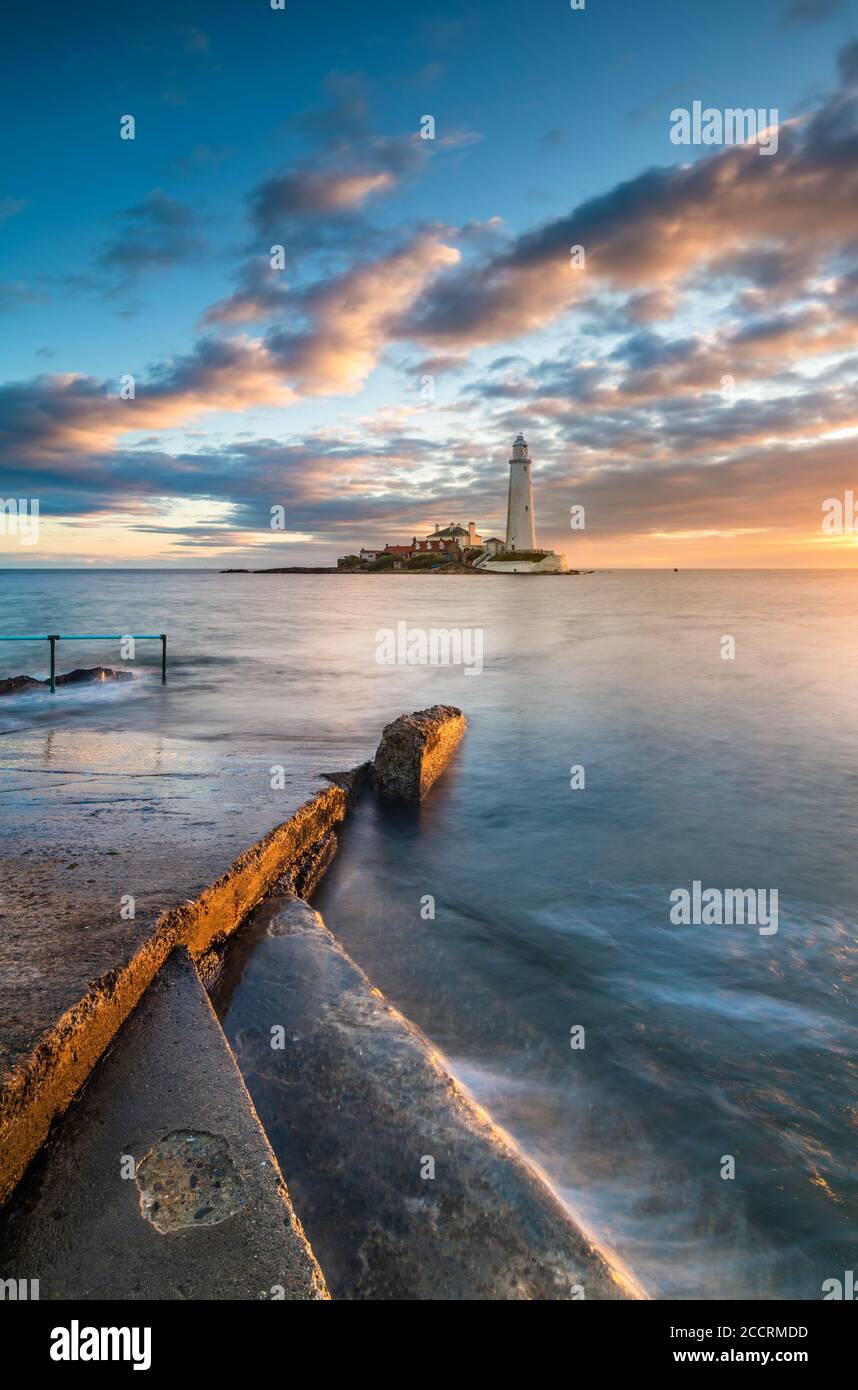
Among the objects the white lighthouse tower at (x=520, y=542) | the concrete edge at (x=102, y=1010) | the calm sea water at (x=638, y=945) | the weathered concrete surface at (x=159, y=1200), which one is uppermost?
the white lighthouse tower at (x=520, y=542)

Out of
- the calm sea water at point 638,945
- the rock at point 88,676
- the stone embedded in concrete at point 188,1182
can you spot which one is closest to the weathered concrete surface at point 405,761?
the calm sea water at point 638,945

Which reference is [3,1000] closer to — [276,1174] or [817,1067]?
[276,1174]

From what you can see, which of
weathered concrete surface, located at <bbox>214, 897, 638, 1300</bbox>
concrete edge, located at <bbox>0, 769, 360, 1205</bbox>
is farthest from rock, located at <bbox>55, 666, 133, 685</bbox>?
weathered concrete surface, located at <bbox>214, 897, 638, 1300</bbox>

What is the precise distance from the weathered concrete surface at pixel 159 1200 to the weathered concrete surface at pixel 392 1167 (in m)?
0.31

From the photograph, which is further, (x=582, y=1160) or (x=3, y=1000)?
(x=582, y=1160)

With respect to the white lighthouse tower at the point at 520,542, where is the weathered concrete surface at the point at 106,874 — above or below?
below

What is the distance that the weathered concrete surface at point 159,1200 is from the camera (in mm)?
→ 1785

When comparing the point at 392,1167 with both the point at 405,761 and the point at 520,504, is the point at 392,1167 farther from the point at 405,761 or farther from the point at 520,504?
the point at 520,504

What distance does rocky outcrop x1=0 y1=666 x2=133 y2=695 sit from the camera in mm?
13078

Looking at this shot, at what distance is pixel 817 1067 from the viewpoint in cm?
369

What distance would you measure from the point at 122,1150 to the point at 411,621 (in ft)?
128

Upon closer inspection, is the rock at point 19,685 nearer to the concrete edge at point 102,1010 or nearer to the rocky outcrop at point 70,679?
the rocky outcrop at point 70,679

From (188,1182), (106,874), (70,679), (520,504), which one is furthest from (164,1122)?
(520,504)
